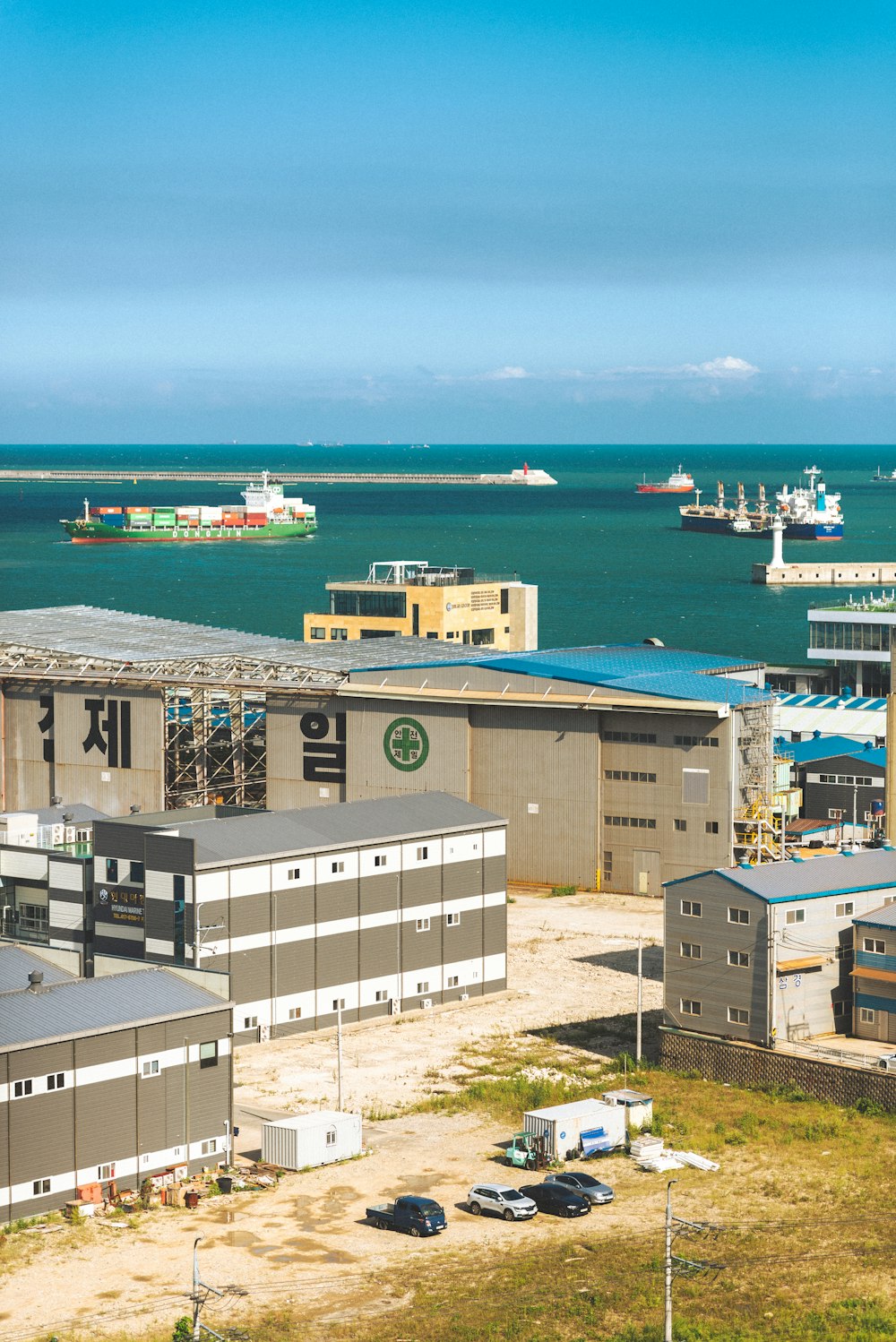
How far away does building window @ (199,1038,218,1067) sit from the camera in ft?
138

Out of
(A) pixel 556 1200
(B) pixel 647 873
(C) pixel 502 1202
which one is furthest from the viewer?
(B) pixel 647 873

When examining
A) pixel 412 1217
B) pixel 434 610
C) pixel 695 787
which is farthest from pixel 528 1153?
pixel 434 610

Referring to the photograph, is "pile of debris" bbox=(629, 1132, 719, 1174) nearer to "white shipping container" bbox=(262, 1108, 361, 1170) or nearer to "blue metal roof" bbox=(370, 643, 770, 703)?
"white shipping container" bbox=(262, 1108, 361, 1170)

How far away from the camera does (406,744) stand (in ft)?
242

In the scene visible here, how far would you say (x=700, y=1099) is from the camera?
47031 mm

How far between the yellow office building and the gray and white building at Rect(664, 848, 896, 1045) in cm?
5890

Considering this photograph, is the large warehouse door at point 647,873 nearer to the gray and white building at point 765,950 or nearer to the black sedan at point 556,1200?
the gray and white building at point 765,950

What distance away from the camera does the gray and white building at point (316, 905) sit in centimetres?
5119

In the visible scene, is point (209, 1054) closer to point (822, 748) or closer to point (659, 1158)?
point (659, 1158)

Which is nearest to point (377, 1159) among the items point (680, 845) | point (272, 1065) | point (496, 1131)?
point (496, 1131)

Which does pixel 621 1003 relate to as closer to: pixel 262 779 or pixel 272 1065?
pixel 272 1065

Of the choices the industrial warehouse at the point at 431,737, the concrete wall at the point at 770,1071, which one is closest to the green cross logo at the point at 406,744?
the industrial warehouse at the point at 431,737

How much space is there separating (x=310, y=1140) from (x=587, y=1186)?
6.07 metres

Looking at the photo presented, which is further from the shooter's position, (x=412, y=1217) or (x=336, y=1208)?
(x=336, y=1208)
